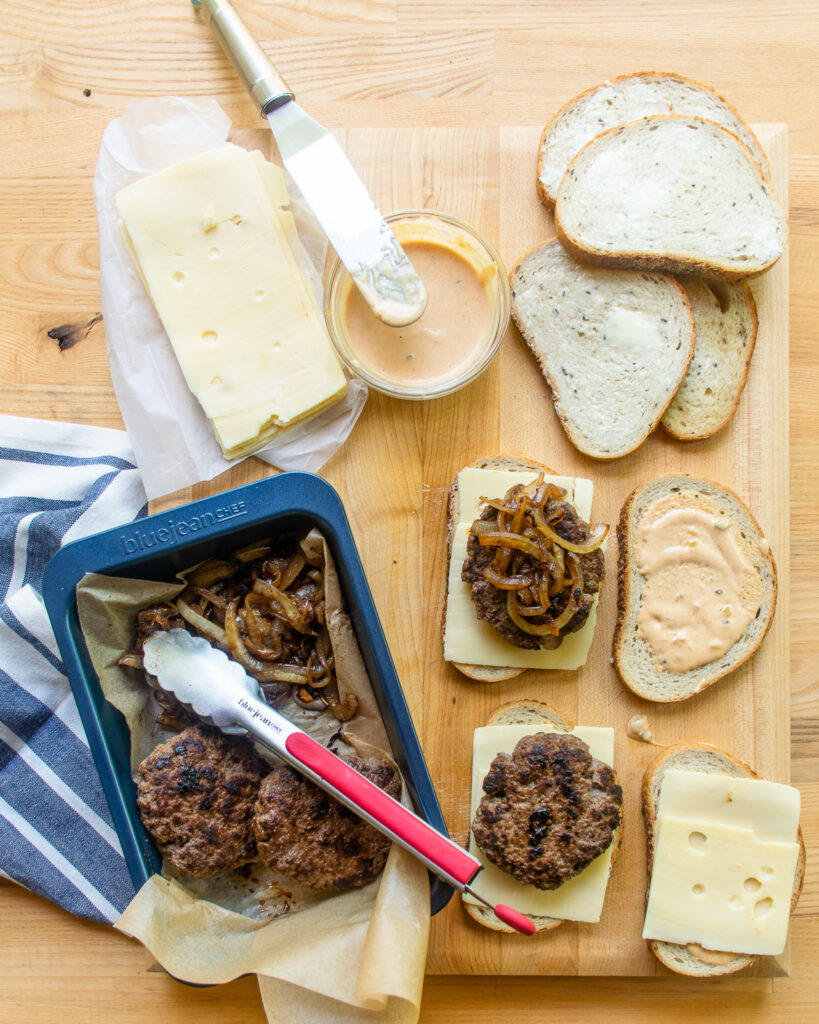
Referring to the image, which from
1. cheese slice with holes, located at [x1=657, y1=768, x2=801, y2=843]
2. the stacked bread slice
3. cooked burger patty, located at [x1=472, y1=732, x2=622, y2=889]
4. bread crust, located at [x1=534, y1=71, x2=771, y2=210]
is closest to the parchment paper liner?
cooked burger patty, located at [x1=472, y1=732, x2=622, y2=889]

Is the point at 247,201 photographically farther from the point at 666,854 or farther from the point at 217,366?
the point at 666,854

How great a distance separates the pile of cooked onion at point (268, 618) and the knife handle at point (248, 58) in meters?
1.49

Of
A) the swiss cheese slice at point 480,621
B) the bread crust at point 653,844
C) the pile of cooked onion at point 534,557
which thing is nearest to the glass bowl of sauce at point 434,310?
the swiss cheese slice at point 480,621

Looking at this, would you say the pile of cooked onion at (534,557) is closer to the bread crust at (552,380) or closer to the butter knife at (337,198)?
the bread crust at (552,380)

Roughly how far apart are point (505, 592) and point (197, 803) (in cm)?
114

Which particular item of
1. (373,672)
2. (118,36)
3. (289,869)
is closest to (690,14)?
(118,36)

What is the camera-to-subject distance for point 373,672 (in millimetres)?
2564

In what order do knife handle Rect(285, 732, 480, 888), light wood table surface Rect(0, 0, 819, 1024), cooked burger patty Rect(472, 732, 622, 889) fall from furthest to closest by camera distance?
1. light wood table surface Rect(0, 0, 819, 1024)
2. cooked burger patty Rect(472, 732, 622, 889)
3. knife handle Rect(285, 732, 480, 888)

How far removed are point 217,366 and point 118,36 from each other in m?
1.32

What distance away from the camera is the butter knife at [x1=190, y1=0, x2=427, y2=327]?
2779mm

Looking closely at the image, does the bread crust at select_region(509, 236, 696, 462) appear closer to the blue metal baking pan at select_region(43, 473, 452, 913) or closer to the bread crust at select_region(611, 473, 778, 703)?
the bread crust at select_region(611, 473, 778, 703)

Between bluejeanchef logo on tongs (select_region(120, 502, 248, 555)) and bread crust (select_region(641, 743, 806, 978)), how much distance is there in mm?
1668

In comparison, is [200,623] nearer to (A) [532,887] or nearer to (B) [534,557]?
(B) [534,557]

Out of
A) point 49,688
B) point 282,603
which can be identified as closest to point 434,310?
point 282,603
